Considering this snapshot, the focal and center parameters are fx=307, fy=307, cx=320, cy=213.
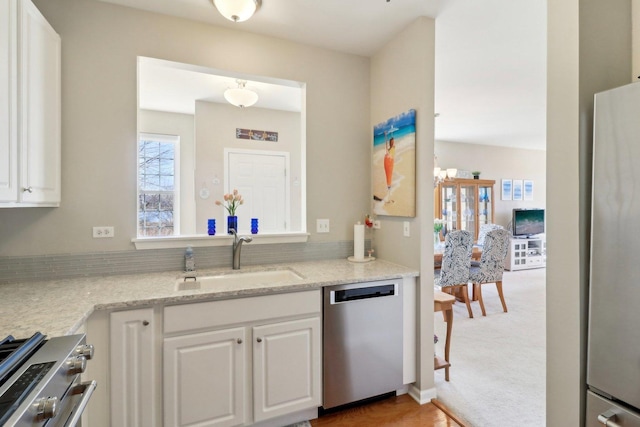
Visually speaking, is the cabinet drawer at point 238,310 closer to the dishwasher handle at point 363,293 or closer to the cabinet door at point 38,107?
the dishwasher handle at point 363,293

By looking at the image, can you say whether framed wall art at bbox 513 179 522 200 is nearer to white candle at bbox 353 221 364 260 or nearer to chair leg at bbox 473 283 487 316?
chair leg at bbox 473 283 487 316

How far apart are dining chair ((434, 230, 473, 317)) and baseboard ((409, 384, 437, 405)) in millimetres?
1779

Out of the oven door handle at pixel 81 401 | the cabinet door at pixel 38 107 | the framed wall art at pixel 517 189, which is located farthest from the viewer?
the framed wall art at pixel 517 189

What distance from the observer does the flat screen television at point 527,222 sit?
6.66 m

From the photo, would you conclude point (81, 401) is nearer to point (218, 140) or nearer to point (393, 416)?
point (393, 416)

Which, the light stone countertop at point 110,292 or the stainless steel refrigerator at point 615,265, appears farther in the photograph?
the light stone countertop at point 110,292

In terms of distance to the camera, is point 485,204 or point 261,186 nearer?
point 261,186

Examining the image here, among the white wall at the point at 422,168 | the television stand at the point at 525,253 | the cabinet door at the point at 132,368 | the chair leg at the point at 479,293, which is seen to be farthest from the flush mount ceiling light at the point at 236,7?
the television stand at the point at 525,253

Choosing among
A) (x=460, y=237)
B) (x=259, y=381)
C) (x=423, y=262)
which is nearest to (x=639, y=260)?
(x=423, y=262)

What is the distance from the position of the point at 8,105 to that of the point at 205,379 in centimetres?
164

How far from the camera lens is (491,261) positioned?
13.2ft

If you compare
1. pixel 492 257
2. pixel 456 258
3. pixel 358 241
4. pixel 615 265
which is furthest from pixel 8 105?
pixel 492 257

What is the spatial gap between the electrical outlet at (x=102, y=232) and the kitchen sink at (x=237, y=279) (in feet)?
1.93

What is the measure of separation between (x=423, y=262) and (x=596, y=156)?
4.07ft
